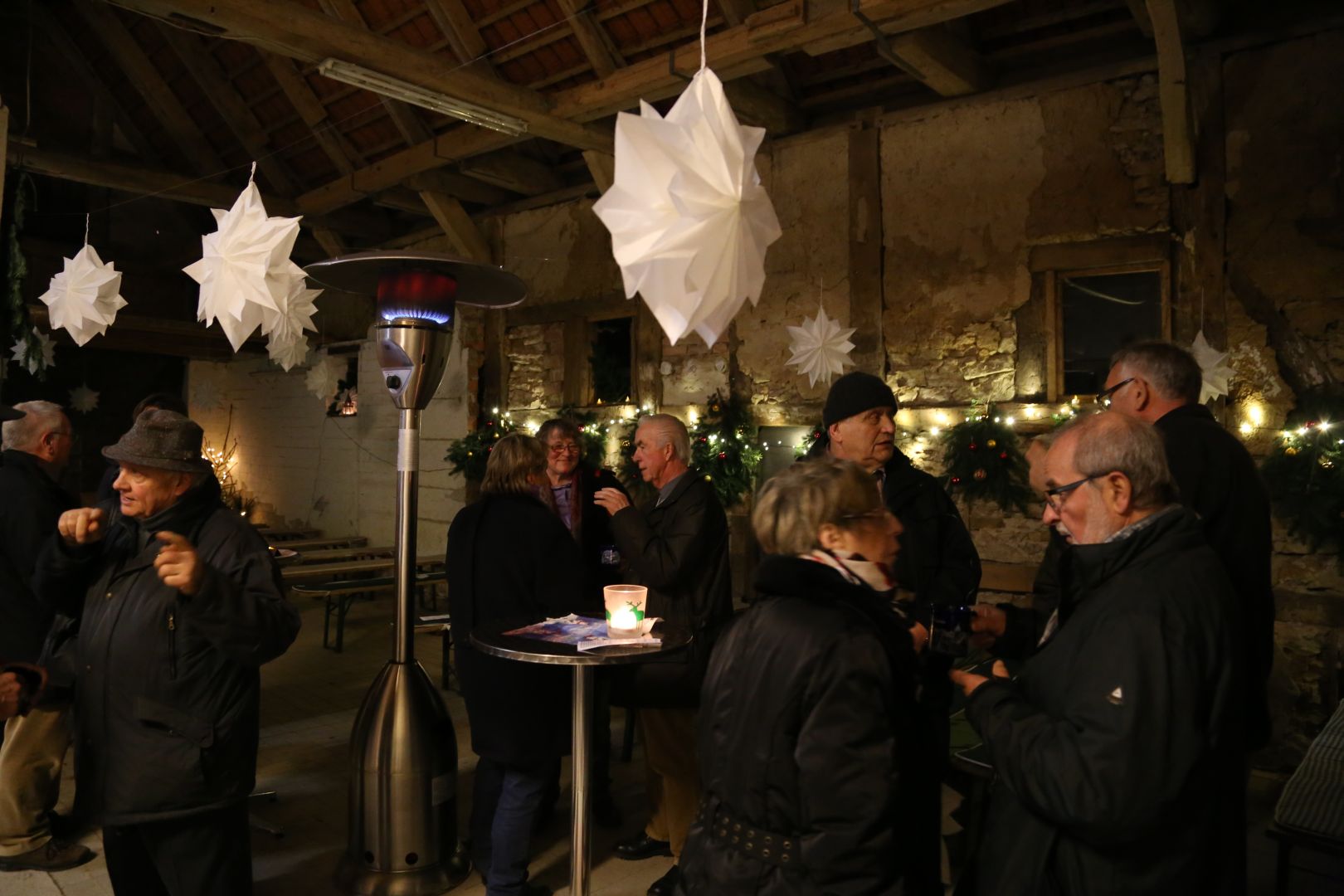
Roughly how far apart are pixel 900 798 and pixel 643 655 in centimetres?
111

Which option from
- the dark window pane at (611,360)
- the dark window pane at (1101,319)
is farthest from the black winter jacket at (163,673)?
the dark window pane at (611,360)

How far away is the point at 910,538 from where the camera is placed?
3.07 meters

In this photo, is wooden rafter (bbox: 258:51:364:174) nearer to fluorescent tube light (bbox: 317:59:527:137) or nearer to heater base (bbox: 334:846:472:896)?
fluorescent tube light (bbox: 317:59:527:137)

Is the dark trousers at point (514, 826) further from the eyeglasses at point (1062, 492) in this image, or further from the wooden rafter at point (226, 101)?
the wooden rafter at point (226, 101)

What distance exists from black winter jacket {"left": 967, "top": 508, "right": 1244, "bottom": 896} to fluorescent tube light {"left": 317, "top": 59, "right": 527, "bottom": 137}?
5184 millimetres

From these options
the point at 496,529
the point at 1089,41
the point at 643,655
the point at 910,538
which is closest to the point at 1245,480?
the point at 910,538

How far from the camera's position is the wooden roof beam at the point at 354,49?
4758 millimetres

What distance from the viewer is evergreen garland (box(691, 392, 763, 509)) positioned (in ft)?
23.8

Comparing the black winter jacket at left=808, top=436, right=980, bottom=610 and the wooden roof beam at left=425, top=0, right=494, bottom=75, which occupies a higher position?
the wooden roof beam at left=425, top=0, right=494, bottom=75

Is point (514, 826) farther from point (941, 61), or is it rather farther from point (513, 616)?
point (941, 61)

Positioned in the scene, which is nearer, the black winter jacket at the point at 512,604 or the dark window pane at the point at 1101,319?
the black winter jacket at the point at 512,604

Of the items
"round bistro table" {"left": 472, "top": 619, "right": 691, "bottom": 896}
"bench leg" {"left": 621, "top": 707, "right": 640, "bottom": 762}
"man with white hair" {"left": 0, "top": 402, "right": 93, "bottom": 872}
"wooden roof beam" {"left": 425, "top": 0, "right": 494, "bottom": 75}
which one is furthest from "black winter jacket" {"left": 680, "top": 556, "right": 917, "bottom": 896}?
"wooden roof beam" {"left": 425, "top": 0, "right": 494, "bottom": 75}

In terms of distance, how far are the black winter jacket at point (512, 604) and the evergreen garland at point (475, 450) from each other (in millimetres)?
5710

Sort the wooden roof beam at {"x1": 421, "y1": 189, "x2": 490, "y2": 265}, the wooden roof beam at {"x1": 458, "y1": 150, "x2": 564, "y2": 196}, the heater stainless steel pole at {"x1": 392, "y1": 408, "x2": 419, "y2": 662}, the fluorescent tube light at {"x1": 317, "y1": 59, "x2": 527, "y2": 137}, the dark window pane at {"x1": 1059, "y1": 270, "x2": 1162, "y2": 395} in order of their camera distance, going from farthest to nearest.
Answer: the wooden roof beam at {"x1": 421, "y1": 189, "x2": 490, "y2": 265}
the wooden roof beam at {"x1": 458, "y1": 150, "x2": 564, "y2": 196}
the dark window pane at {"x1": 1059, "y1": 270, "x2": 1162, "y2": 395}
the fluorescent tube light at {"x1": 317, "y1": 59, "x2": 527, "y2": 137}
the heater stainless steel pole at {"x1": 392, "y1": 408, "x2": 419, "y2": 662}
